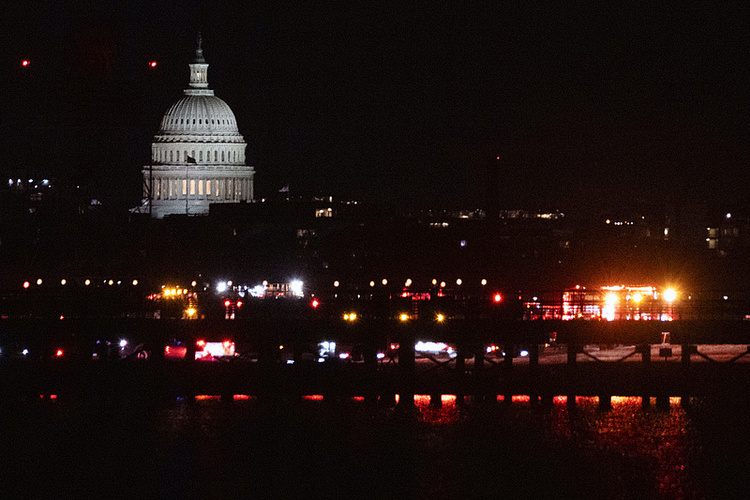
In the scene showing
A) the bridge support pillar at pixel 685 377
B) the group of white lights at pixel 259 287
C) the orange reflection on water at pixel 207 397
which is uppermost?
the group of white lights at pixel 259 287

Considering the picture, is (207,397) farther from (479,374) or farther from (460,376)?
(479,374)

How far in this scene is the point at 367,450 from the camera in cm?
5616

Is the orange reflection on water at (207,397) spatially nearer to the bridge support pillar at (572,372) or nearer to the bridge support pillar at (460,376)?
the bridge support pillar at (460,376)

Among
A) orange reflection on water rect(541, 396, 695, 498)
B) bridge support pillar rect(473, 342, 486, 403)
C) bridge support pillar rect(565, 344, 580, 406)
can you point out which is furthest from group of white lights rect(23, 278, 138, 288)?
orange reflection on water rect(541, 396, 695, 498)

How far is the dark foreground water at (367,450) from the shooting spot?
50.4 meters

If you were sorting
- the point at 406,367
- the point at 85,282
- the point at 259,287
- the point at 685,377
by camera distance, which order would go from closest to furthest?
the point at 406,367
the point at 685,377
the point at 85,282
the point at 259,287

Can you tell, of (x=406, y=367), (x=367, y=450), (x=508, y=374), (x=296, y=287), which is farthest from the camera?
(x=296, y=287)

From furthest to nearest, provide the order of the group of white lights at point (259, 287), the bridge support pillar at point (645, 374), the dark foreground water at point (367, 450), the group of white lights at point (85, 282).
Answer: the group of white lights at point (259, 287)
the group of white lights at point (85, 282)
the bridge support pillar at point (645, 374)
the dark foreground water at point (367, 450)

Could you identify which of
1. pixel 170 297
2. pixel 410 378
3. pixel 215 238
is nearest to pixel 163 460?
pixel 410 378

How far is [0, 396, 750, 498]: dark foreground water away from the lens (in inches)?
1983

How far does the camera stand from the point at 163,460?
178 ft

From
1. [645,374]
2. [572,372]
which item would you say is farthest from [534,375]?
[645,374]

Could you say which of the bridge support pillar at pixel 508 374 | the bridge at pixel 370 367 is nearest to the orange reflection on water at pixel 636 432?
the bridge at pixel 370 367

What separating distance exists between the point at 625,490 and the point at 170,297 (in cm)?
3301
